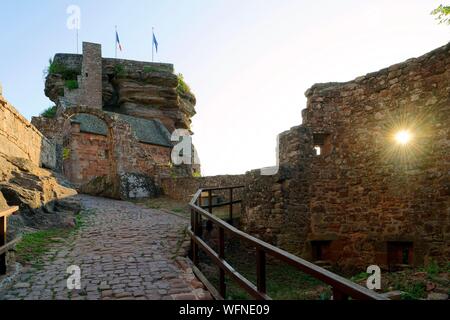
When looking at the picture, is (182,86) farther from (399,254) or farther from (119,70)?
(399,254)

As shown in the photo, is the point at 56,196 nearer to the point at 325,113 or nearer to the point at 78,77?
the point at 325,113

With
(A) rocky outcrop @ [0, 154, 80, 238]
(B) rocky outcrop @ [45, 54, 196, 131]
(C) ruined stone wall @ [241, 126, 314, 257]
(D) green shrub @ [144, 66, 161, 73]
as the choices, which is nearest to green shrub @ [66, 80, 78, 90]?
(B) rocky outcrop @ [45, 54, 196, 131]

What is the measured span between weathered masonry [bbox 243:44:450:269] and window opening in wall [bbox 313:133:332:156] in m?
0.02

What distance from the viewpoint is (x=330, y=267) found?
8.75m

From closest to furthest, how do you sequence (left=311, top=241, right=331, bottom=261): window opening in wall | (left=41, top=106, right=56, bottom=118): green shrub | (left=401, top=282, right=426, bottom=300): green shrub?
(left=401, top=282, right=426, bottom=300): green shrub < (left=311, top=241, right=331, bottom=261): window opening in wall < (left=41, top=106, right=56, bottom=118): green shrub

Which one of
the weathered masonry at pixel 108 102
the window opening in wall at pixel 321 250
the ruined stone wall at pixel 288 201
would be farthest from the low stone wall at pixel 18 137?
the weathered masonry at pixel 108 102

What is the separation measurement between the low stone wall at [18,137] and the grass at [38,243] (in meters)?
2.69

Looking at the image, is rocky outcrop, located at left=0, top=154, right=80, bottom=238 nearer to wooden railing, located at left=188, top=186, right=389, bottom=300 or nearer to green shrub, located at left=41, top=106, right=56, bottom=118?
wooden railing, located at left=188, top=186, right=389, bottom=300

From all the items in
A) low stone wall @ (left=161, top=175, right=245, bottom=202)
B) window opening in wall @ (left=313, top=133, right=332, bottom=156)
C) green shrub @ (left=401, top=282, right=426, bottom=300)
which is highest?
window opening in wall @ (left=313, top=133, right=332, bottom=156)

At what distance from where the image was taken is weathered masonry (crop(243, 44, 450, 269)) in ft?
23.6

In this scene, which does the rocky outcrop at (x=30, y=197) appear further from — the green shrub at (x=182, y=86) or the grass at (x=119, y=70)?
the green shrub at (x=182, y=86)

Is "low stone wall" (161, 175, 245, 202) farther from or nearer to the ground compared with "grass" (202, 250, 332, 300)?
farther from the ground

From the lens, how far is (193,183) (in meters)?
16.4

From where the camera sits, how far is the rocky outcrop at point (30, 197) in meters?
7.67
